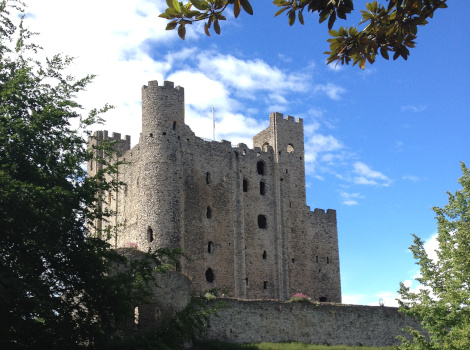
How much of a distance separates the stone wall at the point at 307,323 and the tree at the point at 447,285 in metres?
13.7

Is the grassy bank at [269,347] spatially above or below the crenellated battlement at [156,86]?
below

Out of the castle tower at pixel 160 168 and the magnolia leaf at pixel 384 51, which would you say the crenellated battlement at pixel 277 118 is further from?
the magnolia leaf at pixel 384 51

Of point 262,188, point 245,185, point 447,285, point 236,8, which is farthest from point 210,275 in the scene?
point 236,8

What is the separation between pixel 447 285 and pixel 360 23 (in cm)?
1713

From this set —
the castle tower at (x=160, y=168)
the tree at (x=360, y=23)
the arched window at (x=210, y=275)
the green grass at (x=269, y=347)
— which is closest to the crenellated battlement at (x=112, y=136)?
the castle tower at (x=160, y=168)

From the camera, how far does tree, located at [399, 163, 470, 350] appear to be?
22.9 meters

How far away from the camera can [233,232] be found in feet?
155

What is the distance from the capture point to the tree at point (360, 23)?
818 centimetres

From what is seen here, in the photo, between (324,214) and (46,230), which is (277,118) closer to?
Result: (324,214)

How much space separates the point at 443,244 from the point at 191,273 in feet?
72.8

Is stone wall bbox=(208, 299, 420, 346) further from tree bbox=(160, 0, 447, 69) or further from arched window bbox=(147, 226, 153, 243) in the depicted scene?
tree bbox=(160, 0, 447, 69)

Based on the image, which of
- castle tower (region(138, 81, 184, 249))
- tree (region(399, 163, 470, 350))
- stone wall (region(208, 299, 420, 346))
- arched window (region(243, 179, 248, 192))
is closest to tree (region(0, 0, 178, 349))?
tree (region(399, 163, 470, 350))

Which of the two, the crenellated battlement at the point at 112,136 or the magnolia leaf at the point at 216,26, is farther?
the crenellated battlement at the point at 112,136

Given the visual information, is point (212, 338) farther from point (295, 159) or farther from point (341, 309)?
point (295, 159)
